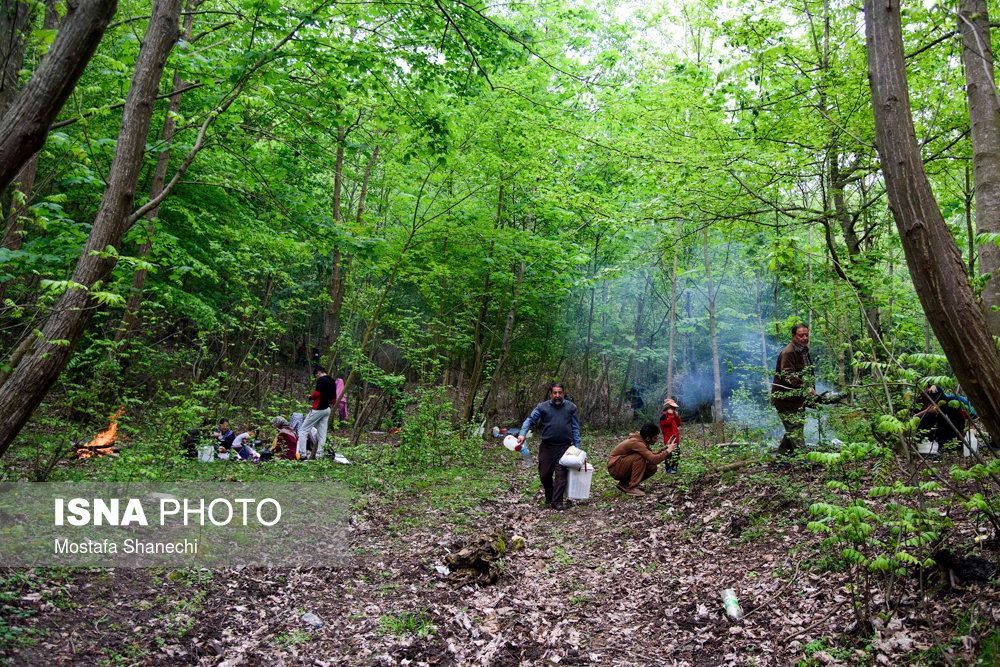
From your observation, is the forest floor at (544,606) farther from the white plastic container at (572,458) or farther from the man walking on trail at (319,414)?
the man walking on trail at (319,414)

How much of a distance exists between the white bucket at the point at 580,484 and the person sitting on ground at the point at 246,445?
5.06 meters

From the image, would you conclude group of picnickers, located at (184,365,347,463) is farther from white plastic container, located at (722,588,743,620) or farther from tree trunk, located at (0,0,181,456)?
white plastic container, located at (722,588,743,620)

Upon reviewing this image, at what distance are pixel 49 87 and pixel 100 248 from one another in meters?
1.61

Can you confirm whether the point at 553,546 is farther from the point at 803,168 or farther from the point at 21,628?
the point at 803,168

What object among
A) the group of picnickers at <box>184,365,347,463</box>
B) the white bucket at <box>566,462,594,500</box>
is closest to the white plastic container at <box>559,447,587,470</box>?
the white bucket at <box>566,462,594,500</box>

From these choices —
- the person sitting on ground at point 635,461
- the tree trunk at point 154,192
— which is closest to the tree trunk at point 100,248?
the tree trunk at point 154,192

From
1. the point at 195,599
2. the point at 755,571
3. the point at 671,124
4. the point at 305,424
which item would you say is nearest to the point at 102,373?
the point at 195,599

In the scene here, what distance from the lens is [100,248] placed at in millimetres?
3949

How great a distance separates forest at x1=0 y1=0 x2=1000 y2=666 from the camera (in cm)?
340

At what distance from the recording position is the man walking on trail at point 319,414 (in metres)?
9.86

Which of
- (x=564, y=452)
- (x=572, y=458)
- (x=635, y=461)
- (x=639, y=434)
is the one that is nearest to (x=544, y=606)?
(x=572, y=458)

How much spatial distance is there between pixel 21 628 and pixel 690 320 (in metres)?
20.3

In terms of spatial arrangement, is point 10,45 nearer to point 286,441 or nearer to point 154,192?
point 154,192

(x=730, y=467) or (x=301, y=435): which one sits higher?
(x=301, y=435)
